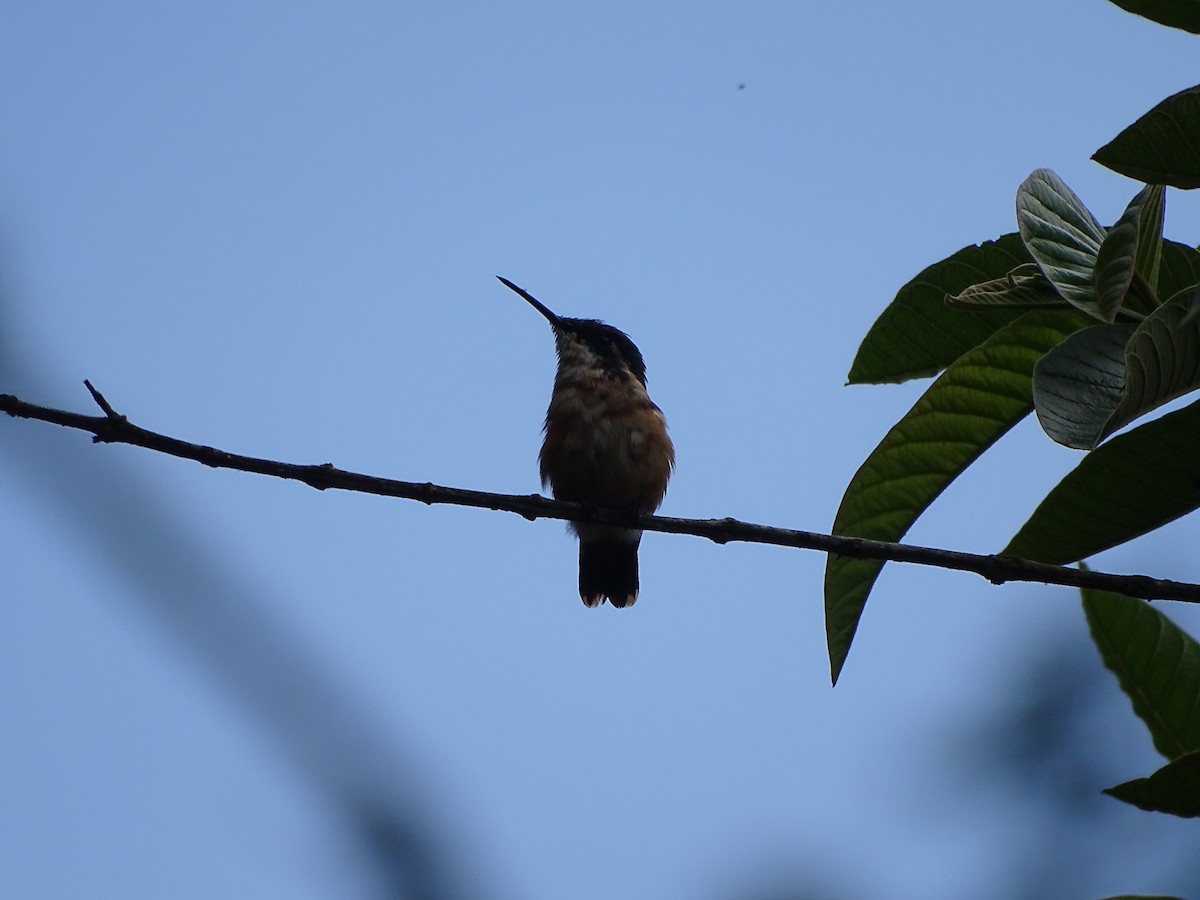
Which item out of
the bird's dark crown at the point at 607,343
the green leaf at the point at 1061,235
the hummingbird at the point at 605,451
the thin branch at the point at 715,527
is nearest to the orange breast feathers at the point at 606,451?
the hummingbird at the point at 605,451

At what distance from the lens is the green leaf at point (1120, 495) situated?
6.64 ft

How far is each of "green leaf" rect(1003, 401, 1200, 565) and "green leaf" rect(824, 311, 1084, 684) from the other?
0.60 feet

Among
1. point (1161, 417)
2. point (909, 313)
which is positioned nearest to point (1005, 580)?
point (1161, 417)

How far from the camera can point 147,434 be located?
2.10 m

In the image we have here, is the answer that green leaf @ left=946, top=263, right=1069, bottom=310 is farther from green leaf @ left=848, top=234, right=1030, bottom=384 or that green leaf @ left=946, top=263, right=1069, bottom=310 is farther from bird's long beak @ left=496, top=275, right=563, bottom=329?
bird's long beak @ left=496, top=275, right=563, bottom=329

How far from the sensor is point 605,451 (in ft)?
18.8

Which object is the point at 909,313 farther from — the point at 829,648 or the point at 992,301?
the point at 829,648

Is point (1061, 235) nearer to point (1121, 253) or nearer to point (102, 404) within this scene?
point (1121, 253)

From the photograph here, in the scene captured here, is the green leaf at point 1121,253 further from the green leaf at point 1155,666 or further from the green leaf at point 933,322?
the green leaf at point 1155,666

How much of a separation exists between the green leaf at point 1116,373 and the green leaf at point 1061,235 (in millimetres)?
66

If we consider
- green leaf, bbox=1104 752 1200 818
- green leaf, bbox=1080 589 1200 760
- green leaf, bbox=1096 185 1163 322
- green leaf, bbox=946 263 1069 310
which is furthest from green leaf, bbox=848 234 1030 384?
green leaf, bbox=1104 752 1200 818

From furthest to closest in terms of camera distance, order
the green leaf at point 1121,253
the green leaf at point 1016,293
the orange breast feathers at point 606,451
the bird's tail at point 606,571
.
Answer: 1. the bird's tail at point 606,571
2. the orange breast feathers at point 606,451
3. the green leaf at point 1016,293
4. the green leaf at point 1121,253

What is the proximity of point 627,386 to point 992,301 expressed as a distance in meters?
4.10

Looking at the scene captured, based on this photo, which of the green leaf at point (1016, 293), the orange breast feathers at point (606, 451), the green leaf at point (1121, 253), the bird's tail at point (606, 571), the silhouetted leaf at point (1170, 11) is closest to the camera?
the green leaf at point (1121, 253)
